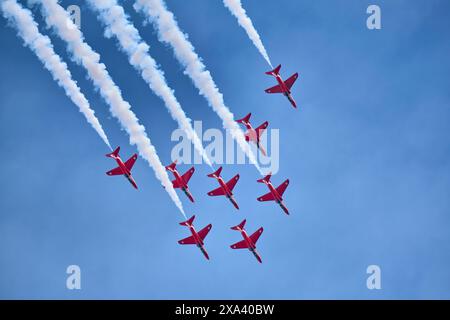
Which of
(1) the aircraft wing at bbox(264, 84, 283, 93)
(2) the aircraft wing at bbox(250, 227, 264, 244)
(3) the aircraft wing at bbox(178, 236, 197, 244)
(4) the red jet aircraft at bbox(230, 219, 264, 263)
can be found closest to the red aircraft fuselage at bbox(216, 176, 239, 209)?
(4) the red jet aircraft at bbox(230, 219, 264, 263)

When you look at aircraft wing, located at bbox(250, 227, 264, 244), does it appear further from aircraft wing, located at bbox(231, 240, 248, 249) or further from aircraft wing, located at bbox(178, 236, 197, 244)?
aircraft wing, located at bbox(178, 236, 197, 244)

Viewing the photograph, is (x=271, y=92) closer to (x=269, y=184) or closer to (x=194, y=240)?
(x=269, y=184)

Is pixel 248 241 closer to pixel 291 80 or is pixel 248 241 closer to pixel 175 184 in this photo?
pixel 175 184

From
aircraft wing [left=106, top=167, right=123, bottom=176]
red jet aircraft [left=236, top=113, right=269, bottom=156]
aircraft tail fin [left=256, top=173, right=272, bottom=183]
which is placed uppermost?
red jet aircraft [left=236, top=113, right=269, bottom=156]

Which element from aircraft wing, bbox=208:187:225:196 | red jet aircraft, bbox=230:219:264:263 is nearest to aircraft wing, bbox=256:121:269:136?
aircraft wing, bbox=208:187:225:196

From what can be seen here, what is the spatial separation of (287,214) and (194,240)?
252 inches

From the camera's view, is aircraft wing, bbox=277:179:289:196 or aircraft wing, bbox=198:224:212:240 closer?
aircraft wing, bbox=198:224:212:240

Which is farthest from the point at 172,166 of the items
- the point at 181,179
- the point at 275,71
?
the point at 275,71

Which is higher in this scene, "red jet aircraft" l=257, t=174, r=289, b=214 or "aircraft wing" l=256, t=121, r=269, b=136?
"aircraft wing" l=256, t=121, r=269, b=136

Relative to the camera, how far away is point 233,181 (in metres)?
60.8

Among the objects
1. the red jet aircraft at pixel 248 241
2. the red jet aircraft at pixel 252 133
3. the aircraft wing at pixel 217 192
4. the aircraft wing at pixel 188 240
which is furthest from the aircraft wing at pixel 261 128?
the aircraft wing at pixel 188 240
